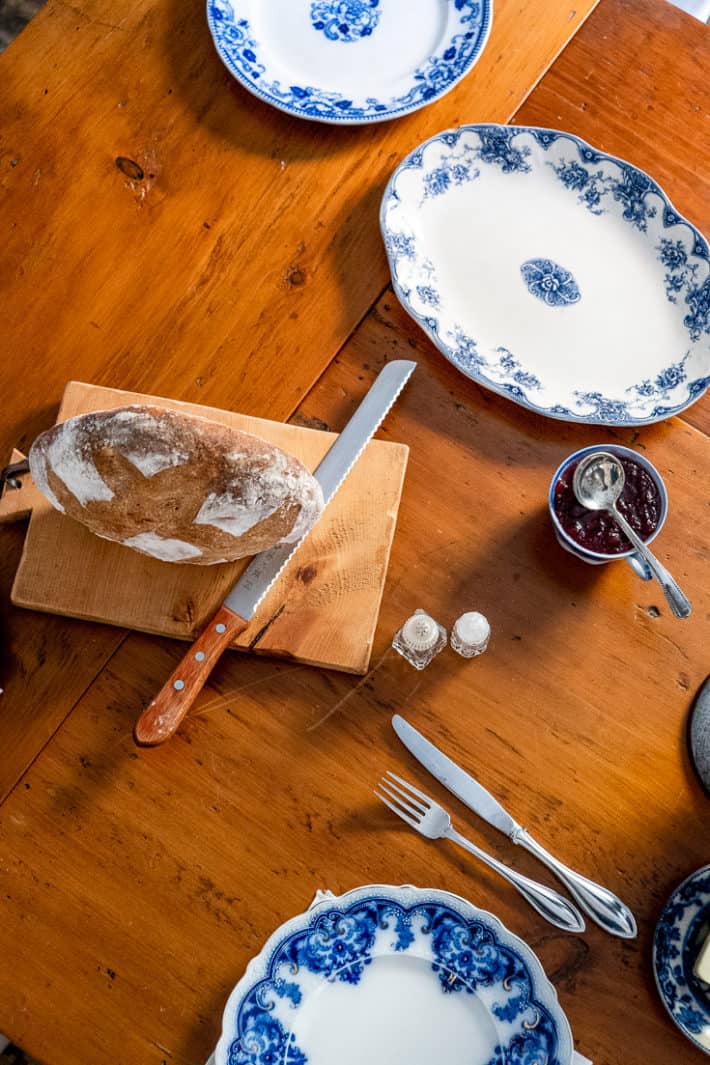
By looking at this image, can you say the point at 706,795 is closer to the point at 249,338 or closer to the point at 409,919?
the point at 409,919

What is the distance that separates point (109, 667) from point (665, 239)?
0.74 m

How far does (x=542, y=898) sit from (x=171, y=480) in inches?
19.8

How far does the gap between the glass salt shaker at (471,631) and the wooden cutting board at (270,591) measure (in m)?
0.08

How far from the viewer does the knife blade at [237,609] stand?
88 cm

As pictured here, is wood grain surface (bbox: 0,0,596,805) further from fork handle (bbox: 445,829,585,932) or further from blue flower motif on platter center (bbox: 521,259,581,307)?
fork handle (bbox: 445,829,585,932)

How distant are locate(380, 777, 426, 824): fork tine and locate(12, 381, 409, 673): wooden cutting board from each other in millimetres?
115

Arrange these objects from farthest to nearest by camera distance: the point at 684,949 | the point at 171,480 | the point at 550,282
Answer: the point at 550,282
the point at 684,949
the point at 171,480

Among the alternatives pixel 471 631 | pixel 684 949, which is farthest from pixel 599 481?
pixel 684 949

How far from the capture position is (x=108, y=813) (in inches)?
35.5

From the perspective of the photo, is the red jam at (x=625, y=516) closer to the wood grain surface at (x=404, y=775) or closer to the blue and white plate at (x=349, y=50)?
the wood grain surface at (x=404, y=775)

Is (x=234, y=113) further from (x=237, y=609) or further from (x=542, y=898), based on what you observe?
(x=542, y=898)

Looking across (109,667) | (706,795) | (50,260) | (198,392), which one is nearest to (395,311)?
(198,392)

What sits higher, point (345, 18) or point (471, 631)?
point (345, 18)

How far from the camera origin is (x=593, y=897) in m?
0.88
